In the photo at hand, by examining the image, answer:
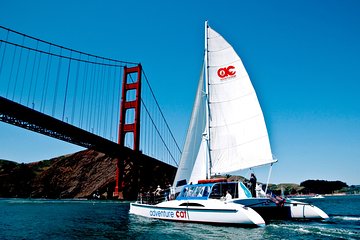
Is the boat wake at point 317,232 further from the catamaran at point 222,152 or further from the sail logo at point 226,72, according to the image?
the sail logo at point 226,72

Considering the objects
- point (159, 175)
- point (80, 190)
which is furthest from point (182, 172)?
point (80, 190)

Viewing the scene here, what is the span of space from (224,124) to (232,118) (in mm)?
526

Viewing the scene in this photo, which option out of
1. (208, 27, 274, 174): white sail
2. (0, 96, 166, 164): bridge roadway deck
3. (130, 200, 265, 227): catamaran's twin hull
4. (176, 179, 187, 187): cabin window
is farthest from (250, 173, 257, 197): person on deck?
(0, 96, 166, 164): bridge roadway deck

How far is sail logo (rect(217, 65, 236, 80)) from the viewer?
17.7 metres

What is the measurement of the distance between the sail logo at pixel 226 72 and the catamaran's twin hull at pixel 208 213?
23.2ft

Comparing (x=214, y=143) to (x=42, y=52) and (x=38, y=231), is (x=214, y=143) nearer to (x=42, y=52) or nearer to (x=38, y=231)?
(x=38, y=231)

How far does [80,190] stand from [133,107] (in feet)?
103

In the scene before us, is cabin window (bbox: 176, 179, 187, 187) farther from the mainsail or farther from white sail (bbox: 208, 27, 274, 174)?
white sail (bbox: 208, 27, 274, 174)

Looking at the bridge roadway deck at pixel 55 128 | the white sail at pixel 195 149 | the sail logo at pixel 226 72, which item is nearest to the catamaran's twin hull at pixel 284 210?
the white sail at pixel 195 149

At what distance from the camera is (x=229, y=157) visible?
54.5 ft

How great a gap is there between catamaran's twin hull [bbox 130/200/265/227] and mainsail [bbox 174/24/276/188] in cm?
226

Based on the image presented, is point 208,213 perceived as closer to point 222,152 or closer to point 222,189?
point 222,189

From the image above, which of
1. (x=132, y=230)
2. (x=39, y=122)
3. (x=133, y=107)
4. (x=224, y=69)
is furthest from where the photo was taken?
(x=133, y=107)

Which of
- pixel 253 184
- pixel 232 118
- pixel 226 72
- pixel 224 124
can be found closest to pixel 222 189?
pixel 253 184
